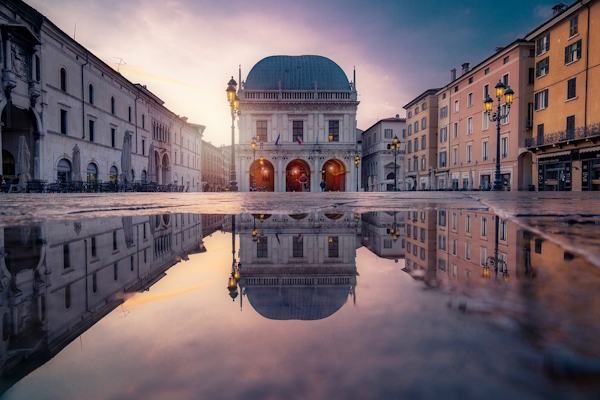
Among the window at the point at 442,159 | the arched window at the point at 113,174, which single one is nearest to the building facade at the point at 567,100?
the window at the point at 442,159

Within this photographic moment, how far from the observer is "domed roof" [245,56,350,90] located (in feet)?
143

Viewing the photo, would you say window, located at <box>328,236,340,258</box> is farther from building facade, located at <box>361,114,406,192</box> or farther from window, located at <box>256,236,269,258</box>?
building facade, located at <box>361,114,406,192</box>

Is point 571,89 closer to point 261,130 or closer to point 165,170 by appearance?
point 261,130

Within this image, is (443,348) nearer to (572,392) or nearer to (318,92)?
(572,392)

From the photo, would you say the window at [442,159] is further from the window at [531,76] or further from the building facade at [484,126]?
the window at [531,76]

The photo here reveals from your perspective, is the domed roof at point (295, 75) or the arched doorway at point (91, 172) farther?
the domed roof at point (295, 75)

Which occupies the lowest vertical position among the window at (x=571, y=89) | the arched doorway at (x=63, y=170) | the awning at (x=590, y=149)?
the arched doorway at (x=63, y=170)

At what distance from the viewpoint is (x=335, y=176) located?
4616 cm

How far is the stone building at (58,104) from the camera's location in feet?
63.1

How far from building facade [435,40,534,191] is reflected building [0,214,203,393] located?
31940 mm

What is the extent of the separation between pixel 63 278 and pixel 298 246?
3.07 feet

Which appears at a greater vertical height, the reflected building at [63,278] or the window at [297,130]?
the window at [297,130]

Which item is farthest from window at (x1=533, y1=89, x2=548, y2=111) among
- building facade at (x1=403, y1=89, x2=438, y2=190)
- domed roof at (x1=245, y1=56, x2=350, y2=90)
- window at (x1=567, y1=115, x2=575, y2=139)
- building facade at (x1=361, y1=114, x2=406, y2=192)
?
building facade at (x1=361, y1=114, x2=406, y2=192)

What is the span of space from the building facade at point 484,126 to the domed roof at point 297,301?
3211 cm
